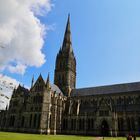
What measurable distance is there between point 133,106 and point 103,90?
1418 cm

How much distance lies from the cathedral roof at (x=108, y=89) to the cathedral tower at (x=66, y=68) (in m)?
4.40

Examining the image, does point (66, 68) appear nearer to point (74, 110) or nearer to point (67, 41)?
point (67, 41)

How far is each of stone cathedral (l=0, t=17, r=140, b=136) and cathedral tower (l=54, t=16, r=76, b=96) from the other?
758mm

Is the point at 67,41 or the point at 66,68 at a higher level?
the point at 67,41

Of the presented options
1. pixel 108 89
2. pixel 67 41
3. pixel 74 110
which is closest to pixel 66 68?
pixel 67 41

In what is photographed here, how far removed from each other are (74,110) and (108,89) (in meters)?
15.4

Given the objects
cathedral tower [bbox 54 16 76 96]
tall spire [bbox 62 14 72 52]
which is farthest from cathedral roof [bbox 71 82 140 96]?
tall spire [bbox 62 14 72 52]

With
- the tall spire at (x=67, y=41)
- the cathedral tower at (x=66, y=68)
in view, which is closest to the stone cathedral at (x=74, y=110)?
the cathedral tower at (x=66, y=68)

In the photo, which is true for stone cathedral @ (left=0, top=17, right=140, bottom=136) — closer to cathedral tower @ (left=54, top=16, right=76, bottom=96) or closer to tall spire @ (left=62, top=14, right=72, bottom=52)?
cathedral tower @ (left=54, top=16, right=76, bottom=96)

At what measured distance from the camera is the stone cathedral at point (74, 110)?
56406 mm

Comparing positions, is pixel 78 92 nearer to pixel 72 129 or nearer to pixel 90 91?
pixel 90 91

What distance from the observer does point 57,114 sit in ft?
216

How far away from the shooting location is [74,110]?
67250 millimetres

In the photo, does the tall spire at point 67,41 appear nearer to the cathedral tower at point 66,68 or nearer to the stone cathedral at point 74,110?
the cathedral tower at point 66,68
